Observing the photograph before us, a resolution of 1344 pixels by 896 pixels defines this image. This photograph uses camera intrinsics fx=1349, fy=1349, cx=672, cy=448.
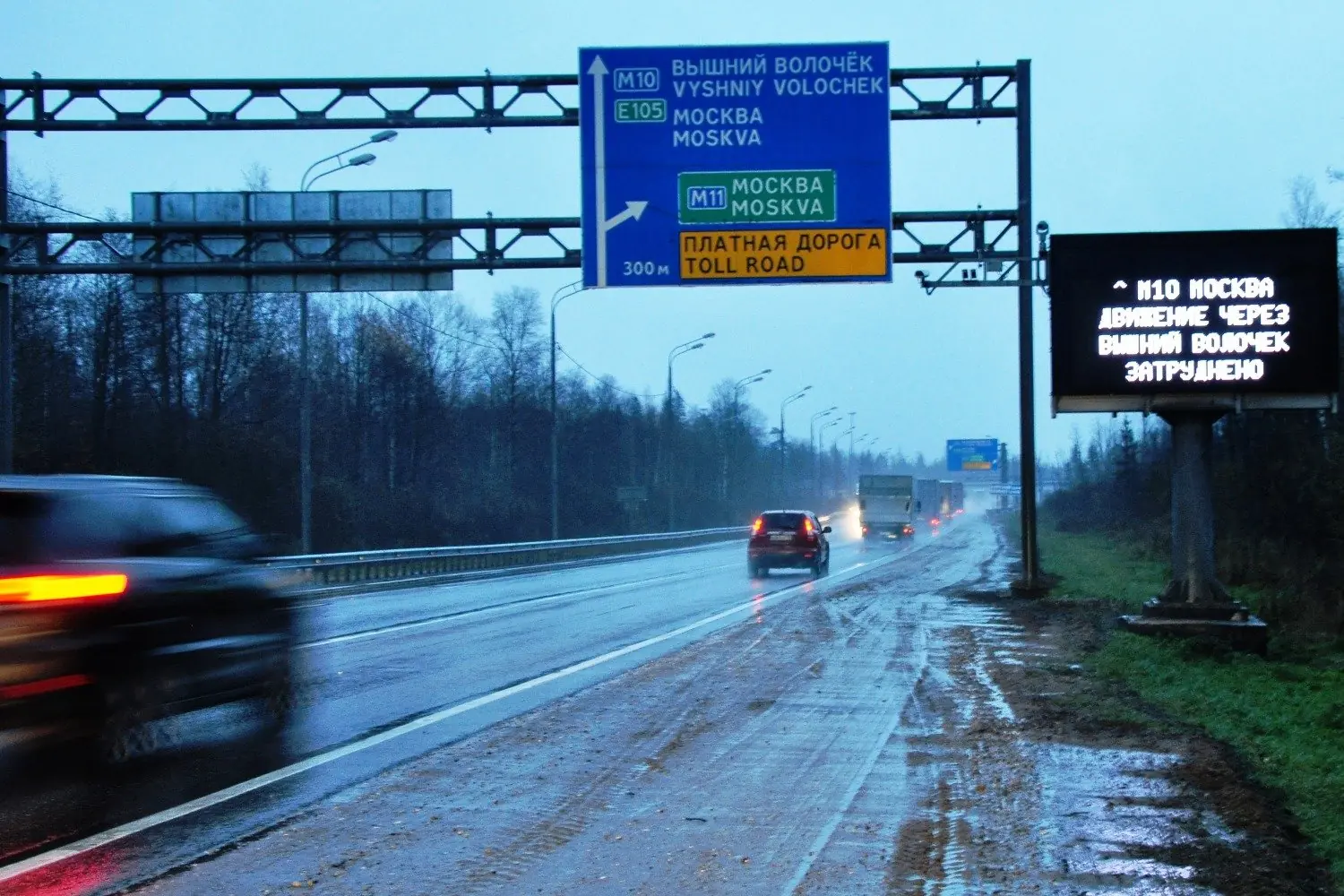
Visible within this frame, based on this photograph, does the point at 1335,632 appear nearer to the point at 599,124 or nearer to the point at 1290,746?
the point at 1290,746

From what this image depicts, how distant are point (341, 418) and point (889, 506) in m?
28.4

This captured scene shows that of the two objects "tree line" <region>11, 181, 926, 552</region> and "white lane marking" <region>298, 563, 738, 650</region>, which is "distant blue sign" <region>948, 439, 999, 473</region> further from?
"white lane marking" <region>298, 563, 738, 650</region>

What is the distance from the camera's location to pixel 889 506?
232ft

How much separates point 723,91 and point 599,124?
79.4 inches

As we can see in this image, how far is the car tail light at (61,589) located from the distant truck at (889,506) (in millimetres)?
63293

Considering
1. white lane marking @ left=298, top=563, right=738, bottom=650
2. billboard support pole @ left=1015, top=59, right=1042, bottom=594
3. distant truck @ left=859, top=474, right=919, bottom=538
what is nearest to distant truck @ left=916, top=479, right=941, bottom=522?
distant truck @ left=859, top=474, right=919, bottom=538

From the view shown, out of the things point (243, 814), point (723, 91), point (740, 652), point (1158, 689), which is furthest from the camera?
point (723, 91)

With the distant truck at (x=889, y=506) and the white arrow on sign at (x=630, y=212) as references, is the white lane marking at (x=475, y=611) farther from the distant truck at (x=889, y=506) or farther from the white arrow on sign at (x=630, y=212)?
the distant truck at (x=889, y=506)

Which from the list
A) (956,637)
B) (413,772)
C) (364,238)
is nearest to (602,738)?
(413,772)

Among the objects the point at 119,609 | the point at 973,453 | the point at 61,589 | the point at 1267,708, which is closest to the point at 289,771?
the point at 119,609

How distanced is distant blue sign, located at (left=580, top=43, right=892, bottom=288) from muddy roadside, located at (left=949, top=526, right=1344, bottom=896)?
7143 millimetres

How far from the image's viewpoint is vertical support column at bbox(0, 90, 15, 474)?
22.5 meters

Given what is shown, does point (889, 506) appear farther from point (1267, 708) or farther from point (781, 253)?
point (1267, 708)

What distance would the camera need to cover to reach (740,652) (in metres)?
16.6
